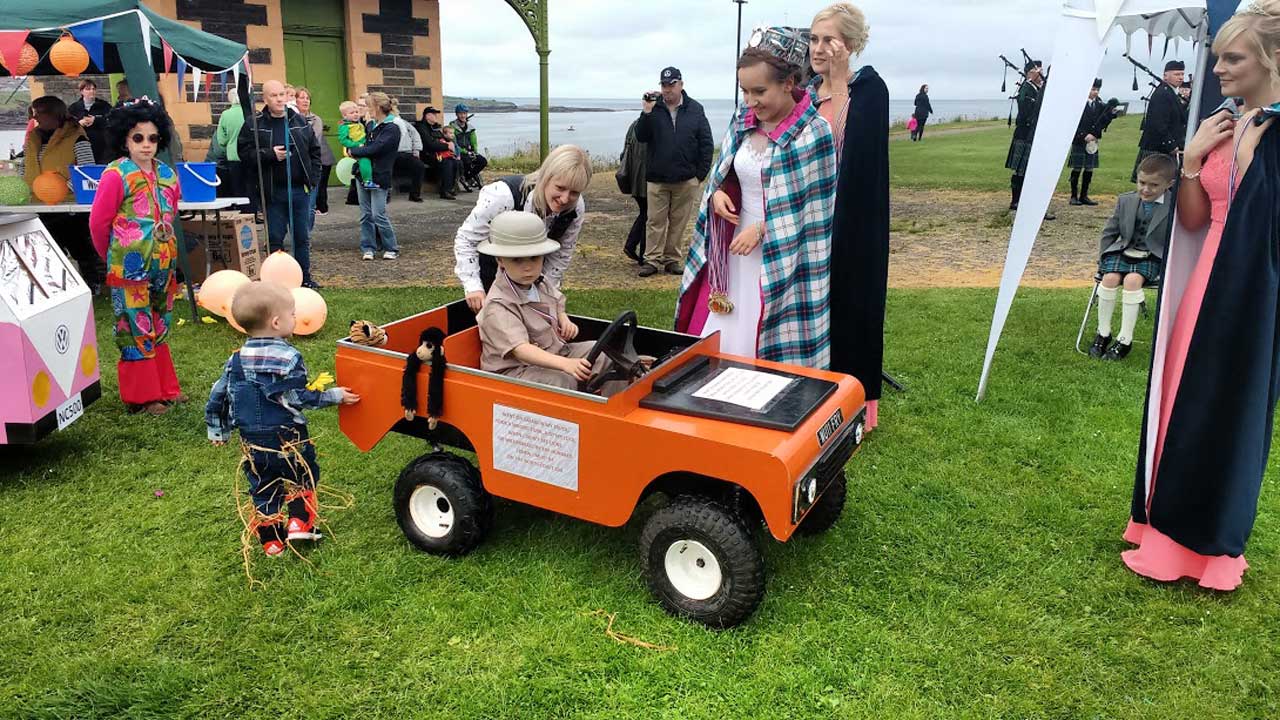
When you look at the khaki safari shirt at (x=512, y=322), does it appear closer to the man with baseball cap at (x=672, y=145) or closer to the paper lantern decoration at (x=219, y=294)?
the paper lantern decoration at (x=219, y=294)

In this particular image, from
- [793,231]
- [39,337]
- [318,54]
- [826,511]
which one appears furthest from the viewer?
[318,54]

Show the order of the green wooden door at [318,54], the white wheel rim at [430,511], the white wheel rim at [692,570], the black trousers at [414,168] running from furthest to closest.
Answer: the black trousers at [414,168] < the green wooden door at [318,54] < the white wheel rim at [430,511] < the white wheel rim at [692,570]

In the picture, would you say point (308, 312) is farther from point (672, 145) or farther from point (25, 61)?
point (672, 145)

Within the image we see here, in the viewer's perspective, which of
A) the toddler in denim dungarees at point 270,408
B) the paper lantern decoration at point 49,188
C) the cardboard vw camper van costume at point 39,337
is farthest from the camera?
the paper lantern decoration at point 49,188

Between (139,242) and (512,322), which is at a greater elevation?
(139,242)

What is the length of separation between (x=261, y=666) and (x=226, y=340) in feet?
14.5

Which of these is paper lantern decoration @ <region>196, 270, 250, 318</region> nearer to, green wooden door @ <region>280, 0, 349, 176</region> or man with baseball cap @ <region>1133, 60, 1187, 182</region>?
green wooden door @ <region>280, 0, 349, 176</region>

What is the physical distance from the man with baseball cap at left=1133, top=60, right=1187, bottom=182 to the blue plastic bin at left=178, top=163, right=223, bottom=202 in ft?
37.2

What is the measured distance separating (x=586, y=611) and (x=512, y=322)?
46.8 inches

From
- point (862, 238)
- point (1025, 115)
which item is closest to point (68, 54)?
point (862, 238)

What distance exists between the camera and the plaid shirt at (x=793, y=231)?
3941mm

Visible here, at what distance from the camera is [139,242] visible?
4832 mm

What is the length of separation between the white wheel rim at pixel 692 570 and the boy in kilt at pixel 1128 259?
490 centimetres

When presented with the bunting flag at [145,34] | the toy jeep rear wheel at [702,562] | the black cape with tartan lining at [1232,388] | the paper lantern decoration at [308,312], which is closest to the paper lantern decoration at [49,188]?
the bunting flag at [145,34]
